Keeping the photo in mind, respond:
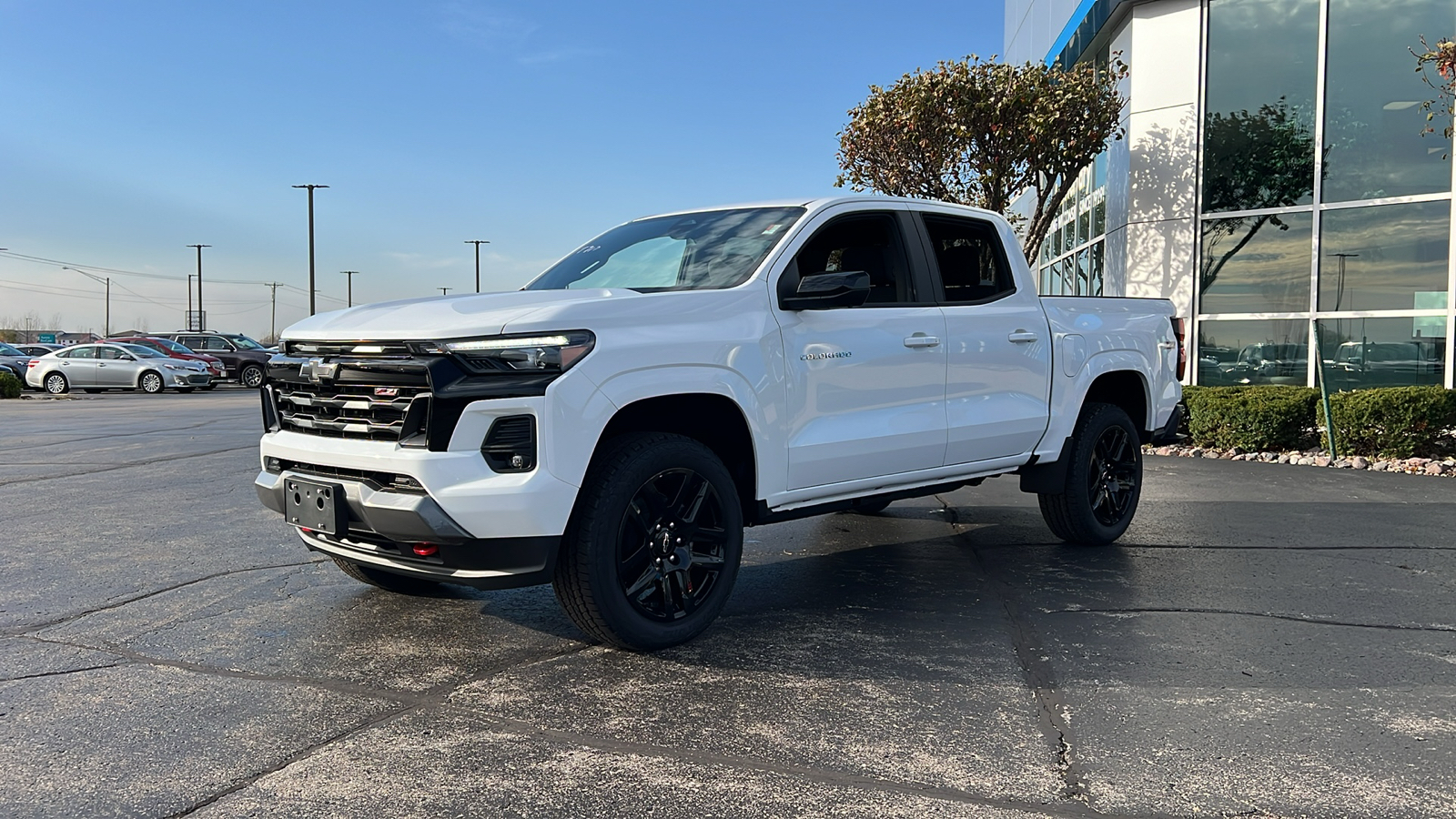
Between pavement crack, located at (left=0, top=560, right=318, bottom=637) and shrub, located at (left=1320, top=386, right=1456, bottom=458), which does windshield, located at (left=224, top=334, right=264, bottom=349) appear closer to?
pavement crack, located at (left=0, top=560, right=318, bottom=637)

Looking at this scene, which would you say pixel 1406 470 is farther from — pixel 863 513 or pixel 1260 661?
pixel 1260 661

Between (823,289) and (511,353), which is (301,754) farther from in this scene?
(823,289)

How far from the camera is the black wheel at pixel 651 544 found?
164 inches

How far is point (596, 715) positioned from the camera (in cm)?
376

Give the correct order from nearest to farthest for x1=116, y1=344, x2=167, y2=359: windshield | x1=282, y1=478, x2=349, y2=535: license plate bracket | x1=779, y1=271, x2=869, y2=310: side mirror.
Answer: x1=282, y1=478, x2=349, y2=535: license plate bracket < x1=779, y1=271, x2=869, y2=310: side mirror < x1=116, y1=344, x2=167, y2=359: windshield

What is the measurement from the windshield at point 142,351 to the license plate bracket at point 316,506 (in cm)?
2863

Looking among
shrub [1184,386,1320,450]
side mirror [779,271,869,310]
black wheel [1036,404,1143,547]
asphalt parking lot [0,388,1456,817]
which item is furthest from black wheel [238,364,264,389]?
side mirror [779,271,869,310]

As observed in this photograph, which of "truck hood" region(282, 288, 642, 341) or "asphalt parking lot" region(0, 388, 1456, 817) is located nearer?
"asphalt parking lot" region(0, 388, 1456, 817)

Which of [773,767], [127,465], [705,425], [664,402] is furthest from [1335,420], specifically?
[127,465]

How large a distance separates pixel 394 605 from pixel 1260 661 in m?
3.88

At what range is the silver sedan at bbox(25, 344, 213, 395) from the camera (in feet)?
94.4

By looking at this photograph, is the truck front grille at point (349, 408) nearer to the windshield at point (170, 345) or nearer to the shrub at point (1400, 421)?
the shrub at point (1400, 421)

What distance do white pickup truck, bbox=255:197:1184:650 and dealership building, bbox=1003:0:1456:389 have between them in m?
11.0

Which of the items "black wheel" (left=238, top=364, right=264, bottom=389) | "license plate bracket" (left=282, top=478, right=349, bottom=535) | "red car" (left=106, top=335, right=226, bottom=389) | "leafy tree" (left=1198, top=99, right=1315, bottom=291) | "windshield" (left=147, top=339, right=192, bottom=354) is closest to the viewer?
"license plate bracket" (left=282, top=478, right=349, bottom=535)
